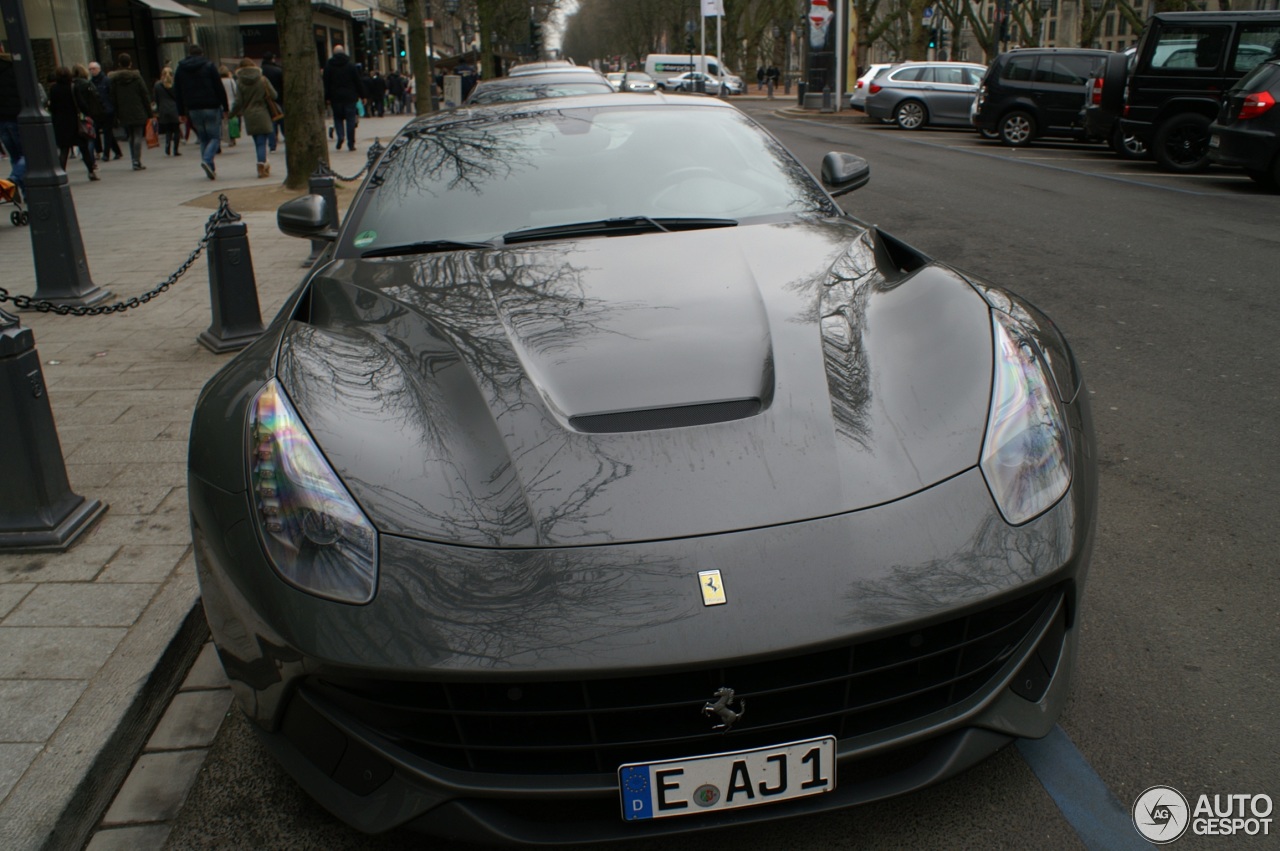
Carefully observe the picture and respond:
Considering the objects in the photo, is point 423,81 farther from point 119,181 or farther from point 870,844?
point 870,844

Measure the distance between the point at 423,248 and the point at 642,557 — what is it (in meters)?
1.67

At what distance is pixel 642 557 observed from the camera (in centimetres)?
188

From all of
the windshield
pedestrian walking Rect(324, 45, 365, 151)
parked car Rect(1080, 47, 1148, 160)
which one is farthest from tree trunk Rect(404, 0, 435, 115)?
the windshield

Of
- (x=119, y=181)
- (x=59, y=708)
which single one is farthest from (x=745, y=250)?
(x=119, y=181)

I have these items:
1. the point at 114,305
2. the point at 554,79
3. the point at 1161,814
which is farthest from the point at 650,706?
the point at 554,79

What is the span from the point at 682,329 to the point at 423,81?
24239mm

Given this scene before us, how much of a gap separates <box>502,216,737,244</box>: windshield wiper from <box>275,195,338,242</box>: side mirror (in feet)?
2.74

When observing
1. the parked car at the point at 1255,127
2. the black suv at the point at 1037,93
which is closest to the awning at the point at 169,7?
the black suv at the point at 1037,93

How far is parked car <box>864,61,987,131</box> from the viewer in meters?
24.6

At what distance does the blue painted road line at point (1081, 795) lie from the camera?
80.7 inches

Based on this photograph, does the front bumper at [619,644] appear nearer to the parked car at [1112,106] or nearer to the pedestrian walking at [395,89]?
the parked car at [1112,106]

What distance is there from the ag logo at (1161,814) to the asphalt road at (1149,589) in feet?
0.07

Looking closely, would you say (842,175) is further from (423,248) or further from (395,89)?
(395,89)

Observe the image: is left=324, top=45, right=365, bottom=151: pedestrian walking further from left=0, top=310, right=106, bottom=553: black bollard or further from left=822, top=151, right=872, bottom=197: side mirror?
left=0, top=310, right=106, bottom=553: black bollard
